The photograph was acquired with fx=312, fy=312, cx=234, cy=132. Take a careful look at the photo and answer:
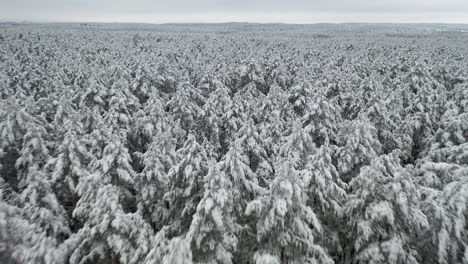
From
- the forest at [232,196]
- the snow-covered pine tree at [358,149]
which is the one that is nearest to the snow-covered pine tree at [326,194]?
the forest at [232,196]

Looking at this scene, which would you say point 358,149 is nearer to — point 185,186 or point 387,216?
point 387,216

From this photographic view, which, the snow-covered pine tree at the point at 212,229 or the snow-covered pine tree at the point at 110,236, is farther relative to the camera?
the snow-covered pine tree at the point at 110,236

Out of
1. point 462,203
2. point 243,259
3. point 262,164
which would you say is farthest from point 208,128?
point 462,203

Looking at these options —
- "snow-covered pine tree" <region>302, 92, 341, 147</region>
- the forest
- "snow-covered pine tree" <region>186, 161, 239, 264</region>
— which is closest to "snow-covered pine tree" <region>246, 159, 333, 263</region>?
the forest

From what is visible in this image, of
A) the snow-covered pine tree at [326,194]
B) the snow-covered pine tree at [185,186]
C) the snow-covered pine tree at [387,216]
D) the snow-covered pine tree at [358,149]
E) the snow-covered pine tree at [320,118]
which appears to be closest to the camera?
the snow-covered pine tree at [387,216]

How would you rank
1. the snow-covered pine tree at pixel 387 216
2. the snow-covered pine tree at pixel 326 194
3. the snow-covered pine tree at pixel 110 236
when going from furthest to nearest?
1. the snow-covered pine tree at pixel 326 194
2. the snow-covered pine tree at pixel 387 216
3. the snow-covered pine tree at pixel 110 236

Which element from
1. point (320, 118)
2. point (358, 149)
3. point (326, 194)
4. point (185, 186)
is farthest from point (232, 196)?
point (320, 118)

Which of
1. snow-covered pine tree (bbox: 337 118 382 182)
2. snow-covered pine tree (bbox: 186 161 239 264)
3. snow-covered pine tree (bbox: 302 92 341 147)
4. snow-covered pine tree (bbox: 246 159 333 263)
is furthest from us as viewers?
snow-covered pine tree (bbox: 302 92 341 147)

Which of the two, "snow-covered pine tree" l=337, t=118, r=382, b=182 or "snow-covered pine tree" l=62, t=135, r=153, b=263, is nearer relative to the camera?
"snow-covered pine tree" l=62, t=135, r=153, b=263

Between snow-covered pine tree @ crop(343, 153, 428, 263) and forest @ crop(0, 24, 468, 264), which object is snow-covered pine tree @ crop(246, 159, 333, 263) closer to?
forest @ crop(0, 24, 468, 264)

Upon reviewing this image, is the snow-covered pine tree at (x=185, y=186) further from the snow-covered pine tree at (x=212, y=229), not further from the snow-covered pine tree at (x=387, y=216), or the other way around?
the snow-covered pine tree at (x=387, y=216)

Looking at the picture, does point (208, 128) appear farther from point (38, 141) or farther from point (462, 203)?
point (462, 203)
